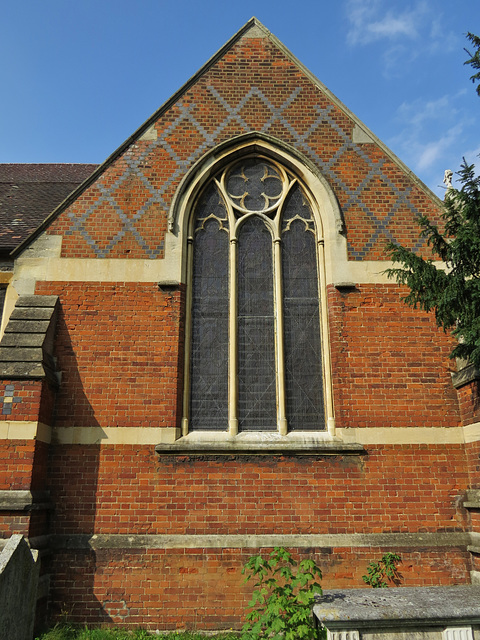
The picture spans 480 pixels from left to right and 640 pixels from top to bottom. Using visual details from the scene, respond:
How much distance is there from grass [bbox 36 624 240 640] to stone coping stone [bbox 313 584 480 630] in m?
2.58

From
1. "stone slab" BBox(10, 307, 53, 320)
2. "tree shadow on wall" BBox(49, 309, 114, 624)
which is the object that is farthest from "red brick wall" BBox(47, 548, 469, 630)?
"stone slab" BBox(10, 307, 53, 320)

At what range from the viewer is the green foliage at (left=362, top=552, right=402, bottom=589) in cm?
661

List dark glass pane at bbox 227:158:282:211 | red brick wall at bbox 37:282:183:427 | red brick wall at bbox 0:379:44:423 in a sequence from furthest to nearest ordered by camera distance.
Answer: dark glass pane at bbox 227:158:282:211
red brick wall at bbox 37:282:183:427
red brick wall at bbox 0:379:44:423

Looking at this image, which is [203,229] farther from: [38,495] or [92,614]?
[92,614]

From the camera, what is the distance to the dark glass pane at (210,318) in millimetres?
7613

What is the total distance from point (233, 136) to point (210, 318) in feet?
10.3

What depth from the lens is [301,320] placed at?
805cm

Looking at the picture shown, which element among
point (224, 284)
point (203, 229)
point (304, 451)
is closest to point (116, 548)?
point (304, 451)

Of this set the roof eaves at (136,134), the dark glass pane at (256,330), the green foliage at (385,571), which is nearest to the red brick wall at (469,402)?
the green foliage at (385,571)

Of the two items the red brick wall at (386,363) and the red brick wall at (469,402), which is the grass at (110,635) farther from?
the red brick wall at (469,402)

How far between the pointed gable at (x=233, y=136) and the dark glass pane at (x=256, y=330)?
1.32m

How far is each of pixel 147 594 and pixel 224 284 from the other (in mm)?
4429

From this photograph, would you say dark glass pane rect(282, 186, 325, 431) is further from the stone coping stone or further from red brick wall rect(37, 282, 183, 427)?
the stone coping stone

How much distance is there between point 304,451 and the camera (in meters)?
7.16
